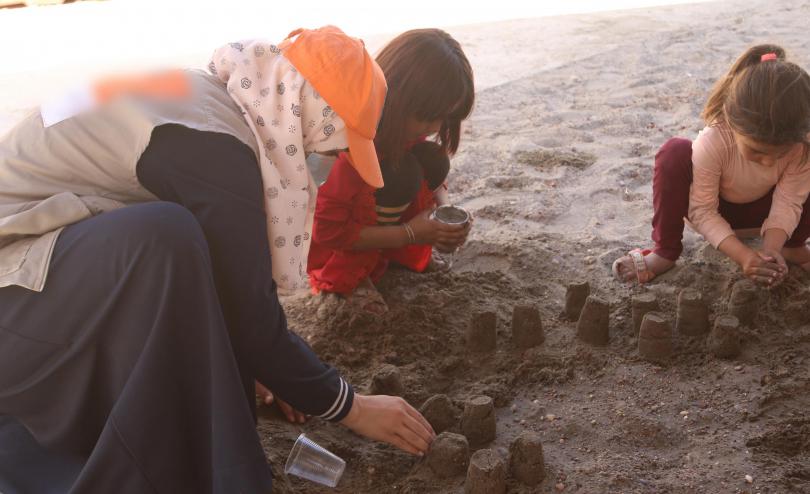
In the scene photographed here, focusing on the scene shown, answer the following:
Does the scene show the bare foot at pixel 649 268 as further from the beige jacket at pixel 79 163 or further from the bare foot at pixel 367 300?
the beige jacket at pixel 79 163

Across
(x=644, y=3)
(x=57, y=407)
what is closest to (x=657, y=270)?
(x=57, y=407)

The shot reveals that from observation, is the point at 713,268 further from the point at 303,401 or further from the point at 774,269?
the point at 303,401

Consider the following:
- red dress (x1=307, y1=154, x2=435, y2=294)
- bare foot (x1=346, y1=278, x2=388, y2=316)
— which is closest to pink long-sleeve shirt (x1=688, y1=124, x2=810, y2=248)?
red dress (x1=307, y1=154, x2=435, y2=294)

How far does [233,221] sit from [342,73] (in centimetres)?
37

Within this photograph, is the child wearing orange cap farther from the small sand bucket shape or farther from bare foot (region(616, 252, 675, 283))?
bare foot (region(616, 252, 675, 283))

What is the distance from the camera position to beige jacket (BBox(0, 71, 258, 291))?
5.07 feet

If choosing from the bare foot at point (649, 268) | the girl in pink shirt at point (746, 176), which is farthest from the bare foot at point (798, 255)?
the bare foot at point (649, 268)

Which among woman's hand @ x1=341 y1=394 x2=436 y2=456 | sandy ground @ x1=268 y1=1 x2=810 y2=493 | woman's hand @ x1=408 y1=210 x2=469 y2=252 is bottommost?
sandy ground @ x1=268 y1=1 x2=810 y2=493

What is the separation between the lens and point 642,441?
74.5 inches

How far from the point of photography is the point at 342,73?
1.64 metres

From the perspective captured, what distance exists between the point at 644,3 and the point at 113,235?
6256 millimetres

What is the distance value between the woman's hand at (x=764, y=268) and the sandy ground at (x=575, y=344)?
0.06m

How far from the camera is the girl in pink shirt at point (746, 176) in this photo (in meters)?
2.17

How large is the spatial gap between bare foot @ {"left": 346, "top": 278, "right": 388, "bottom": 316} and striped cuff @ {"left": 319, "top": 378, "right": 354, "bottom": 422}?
73cm
